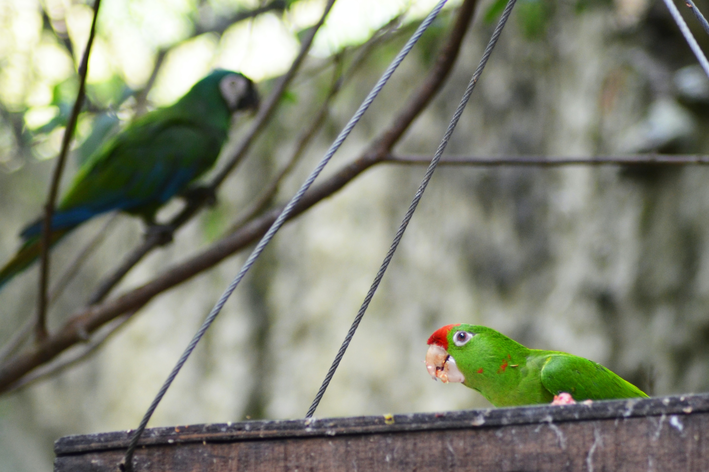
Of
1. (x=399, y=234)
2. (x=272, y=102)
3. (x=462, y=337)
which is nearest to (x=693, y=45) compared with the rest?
(x=399, y=234)

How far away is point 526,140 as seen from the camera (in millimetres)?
2811

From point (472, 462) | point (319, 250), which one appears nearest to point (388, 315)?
point (319, 250)

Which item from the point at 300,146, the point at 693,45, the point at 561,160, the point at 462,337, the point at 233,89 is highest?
the point at 233,89

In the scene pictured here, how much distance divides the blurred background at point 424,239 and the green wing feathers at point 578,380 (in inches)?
39.3

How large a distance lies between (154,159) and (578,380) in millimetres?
1339

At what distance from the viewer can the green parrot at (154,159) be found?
1.56m

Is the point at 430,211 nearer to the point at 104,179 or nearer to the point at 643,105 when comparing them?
the point at 643,105

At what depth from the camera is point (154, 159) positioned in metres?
1.69

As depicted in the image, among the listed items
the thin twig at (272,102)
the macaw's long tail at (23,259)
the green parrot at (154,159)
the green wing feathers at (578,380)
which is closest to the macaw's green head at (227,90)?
the green parrot at (154,159)

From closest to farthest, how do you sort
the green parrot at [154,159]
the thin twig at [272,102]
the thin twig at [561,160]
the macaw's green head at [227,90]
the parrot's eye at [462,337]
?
the parrot's eye at [462,337] → the thin twig at [561,160] → the thin twig at [272,102] → the green parrot at [154,159] → the macaw's green head at [227,90]

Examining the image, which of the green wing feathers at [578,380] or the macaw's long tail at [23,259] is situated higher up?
the macaw's long tail at [23,259]

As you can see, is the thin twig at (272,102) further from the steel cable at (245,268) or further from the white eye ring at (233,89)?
the steel cable at (245,268)

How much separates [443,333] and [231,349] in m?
2.69

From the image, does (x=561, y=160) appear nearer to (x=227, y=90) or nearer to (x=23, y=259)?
(x=227, y=90)
